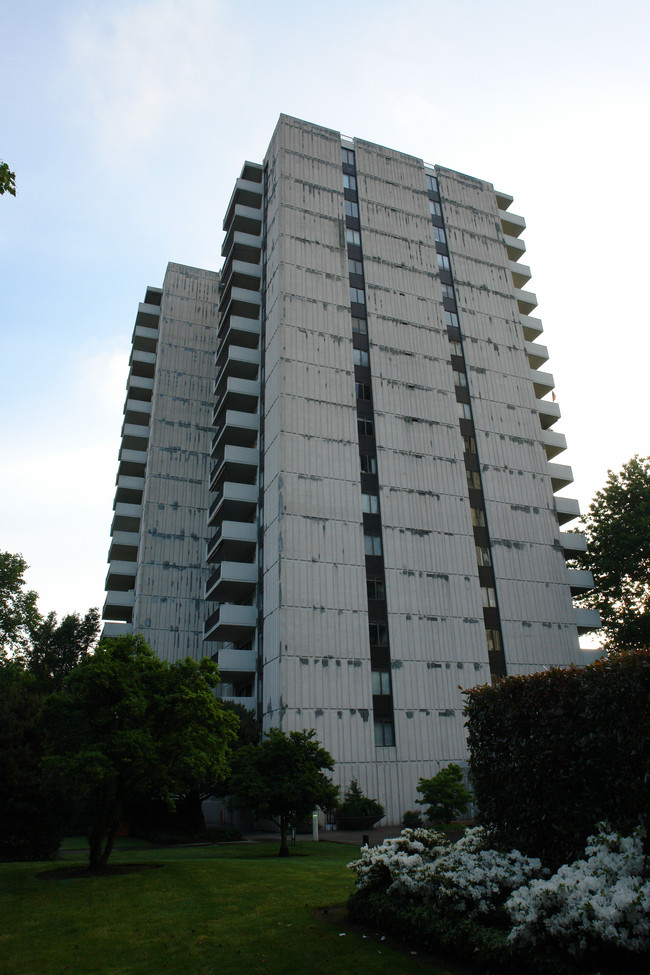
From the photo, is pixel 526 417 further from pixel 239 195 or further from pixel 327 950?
pixel 327 950

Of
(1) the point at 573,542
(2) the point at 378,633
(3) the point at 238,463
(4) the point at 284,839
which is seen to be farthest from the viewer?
(1) the point at 573,542

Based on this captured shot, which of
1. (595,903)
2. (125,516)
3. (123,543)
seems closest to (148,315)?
(125,516)

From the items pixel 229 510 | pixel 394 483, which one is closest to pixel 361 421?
pixel 394 483

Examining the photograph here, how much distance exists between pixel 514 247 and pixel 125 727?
2540 inches

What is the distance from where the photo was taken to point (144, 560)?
60.0 meters

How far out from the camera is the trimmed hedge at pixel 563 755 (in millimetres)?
11156

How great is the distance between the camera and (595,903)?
9.14 m

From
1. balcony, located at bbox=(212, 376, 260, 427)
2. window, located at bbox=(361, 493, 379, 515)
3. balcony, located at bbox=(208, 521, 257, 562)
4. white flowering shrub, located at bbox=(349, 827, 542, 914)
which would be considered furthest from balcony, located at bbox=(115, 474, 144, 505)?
white flowering shrub, located at bbox=(349, 827, 542, 914)

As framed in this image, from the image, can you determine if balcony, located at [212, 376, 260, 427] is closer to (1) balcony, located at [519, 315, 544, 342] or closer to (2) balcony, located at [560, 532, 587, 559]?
(1) balcony, located at [519, 315, 544, 342]

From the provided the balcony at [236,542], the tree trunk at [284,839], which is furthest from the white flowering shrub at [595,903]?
the balcony at [236,542]

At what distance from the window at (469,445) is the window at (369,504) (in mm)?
10262

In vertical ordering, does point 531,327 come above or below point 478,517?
above

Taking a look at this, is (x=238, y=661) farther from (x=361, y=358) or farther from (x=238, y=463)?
(x=361, y=358)

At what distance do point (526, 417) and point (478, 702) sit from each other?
4621cm
